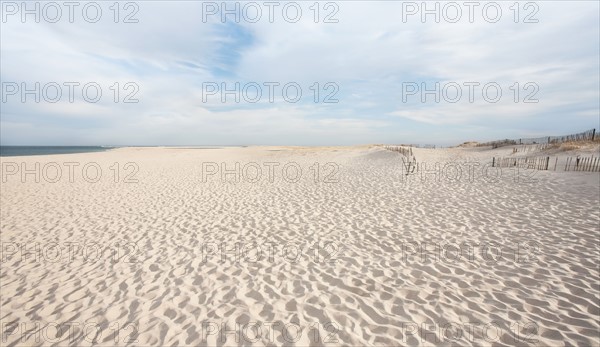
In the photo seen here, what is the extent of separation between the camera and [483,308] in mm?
4785

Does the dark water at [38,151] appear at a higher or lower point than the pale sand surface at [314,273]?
higher

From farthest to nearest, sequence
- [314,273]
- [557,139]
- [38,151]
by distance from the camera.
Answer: [38,151], [557,139], [314,273]

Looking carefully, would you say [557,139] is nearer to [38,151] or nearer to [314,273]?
[314,273]

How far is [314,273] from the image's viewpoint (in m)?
6.12

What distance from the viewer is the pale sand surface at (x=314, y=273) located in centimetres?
442

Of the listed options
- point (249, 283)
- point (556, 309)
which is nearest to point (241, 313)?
point (249, 283)

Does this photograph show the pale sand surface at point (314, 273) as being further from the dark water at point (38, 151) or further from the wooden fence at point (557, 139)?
the dark water at point (38, 151)

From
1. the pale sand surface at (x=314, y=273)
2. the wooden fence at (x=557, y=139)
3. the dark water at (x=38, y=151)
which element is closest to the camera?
the pale sand surface at (x=314, y=273)

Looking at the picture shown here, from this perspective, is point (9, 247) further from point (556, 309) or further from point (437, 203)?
point (437, 203)

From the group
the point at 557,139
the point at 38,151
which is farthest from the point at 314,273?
the point at 38,151

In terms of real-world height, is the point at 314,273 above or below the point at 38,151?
below

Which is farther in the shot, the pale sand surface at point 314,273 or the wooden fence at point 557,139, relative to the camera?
the wooden fence at point 557,139

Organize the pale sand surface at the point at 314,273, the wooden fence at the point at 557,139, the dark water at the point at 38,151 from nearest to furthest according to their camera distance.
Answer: the pale sand surface at the point at 314,273 → the wooden fence at the point at 557,139 → the dark water at the point at 38,151

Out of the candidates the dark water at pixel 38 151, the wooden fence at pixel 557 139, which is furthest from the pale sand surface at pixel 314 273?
the dark water at pixel 38 151
